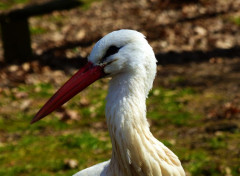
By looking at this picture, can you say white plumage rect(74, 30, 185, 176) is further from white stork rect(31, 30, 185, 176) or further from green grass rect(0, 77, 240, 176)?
green grass rect(0, 77, 240, 176)

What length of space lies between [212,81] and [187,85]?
1.37ft

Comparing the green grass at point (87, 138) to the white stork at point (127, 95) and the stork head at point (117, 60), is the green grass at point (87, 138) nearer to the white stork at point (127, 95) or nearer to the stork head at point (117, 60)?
the white stork at point (127, 95)

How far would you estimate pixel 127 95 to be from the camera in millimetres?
3072

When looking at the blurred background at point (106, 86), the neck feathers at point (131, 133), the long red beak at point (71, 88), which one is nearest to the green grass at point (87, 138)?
the blurred background at point (106, 86)

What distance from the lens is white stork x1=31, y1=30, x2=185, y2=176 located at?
3045 mm

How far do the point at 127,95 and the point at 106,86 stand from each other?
5.08 m

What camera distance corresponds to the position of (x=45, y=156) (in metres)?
5.96

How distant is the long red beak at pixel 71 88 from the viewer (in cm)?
316

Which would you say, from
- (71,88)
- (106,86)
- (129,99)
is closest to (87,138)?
(106,86)

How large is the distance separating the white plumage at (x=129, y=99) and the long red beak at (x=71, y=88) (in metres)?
0.06

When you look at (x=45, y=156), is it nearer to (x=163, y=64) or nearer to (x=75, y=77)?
(x=75, y=77)

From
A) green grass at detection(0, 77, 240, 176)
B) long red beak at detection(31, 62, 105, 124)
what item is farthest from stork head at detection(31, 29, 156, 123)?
green grass at detection(0, 77, 240, 176)

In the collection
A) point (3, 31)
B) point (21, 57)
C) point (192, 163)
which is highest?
point (3, 31)

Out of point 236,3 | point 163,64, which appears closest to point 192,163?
point 163,64
